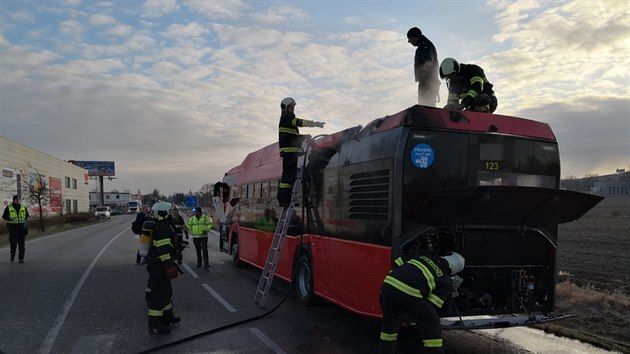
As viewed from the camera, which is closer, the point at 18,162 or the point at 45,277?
the point at 45,277

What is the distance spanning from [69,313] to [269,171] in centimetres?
480

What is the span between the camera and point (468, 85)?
24.3 ft

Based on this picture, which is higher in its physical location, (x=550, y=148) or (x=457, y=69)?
(x=457, y=69)

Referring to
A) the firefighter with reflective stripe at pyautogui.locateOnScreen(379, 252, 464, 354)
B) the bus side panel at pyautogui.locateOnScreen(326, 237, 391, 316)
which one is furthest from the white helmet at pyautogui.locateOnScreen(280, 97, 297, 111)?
the firefighter with reflective stripe at pyautogui.locateOnScreen(379, 252, 464, 354)

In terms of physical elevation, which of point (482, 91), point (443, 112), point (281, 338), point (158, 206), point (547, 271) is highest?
point (482, 91)

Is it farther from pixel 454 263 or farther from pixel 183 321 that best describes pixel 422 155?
pixel 183 321

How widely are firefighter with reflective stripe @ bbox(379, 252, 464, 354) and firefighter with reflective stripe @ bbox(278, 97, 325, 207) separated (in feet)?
13.9

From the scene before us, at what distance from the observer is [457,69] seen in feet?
24.7

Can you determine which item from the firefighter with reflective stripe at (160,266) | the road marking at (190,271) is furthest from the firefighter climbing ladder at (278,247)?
the road marking at (190,271)

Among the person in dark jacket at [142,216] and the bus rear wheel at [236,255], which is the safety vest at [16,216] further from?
the bus rear wheel at [236,255]

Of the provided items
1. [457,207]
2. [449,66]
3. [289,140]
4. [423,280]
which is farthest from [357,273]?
[449,66]

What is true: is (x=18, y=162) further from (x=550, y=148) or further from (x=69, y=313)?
(x=550, y=148)

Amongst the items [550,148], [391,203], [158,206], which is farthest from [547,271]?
[158,206]

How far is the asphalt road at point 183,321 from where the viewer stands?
20.2 feet
